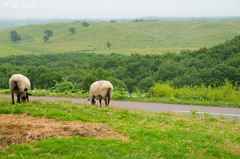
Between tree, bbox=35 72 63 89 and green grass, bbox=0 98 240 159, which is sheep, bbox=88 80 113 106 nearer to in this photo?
green grass, bbox=0 98 240 159

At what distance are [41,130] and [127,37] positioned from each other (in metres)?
145

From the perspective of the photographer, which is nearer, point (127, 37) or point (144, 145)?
point (144, 145)

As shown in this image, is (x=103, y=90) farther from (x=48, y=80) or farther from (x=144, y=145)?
(x=48, y=80)

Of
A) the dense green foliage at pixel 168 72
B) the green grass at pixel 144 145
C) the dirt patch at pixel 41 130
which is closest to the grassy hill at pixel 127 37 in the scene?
the dense green foliage at pixel 168 72

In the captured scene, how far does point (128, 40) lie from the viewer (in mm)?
143750

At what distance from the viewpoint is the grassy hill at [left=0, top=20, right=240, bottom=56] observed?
127 meters

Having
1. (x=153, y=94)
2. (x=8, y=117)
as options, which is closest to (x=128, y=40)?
(x=153, y=94)

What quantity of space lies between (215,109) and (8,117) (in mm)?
10611

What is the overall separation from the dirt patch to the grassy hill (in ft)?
365

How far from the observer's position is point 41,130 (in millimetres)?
6727

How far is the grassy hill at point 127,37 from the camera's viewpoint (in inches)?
4993

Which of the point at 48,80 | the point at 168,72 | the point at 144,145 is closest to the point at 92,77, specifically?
the point at 144,145

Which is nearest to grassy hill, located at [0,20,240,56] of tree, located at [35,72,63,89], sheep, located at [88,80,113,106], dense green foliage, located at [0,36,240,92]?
dense green foliage, located at [0,36,240,92]

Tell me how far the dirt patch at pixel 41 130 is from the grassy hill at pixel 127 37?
365 ft
